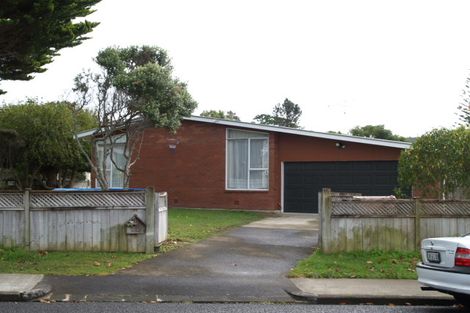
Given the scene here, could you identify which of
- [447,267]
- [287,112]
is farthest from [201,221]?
[287,112]

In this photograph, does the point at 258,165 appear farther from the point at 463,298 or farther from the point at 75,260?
the point at 463,298

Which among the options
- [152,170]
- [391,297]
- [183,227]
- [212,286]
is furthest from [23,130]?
[391,297]

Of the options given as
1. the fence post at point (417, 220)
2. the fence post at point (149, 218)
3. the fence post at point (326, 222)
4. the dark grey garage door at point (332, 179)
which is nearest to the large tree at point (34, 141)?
the dark grey garage door at point (332, 179)

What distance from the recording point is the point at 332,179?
72.4 feet

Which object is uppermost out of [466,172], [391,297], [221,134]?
[221,134]

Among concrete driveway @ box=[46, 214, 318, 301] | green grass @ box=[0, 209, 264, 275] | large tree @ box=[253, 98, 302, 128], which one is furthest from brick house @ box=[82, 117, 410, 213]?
large tree @ box=[253, 98, 302, 128]

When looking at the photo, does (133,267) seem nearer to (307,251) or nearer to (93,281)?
(93,281)

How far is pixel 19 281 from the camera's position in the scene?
934 cm

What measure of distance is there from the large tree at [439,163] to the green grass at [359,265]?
208cm

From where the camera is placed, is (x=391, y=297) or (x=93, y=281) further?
(x=93, y=281)

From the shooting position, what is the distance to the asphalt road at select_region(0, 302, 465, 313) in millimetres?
7848

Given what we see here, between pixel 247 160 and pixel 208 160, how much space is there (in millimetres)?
1683

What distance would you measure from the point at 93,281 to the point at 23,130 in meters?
17.8

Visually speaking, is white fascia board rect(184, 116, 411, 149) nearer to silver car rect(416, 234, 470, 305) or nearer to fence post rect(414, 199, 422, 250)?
fence post rect(414, 199, 422, 250)
